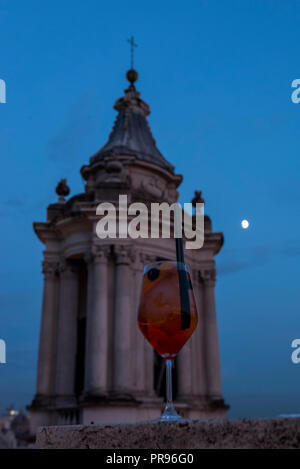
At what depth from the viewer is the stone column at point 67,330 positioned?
20531 millimetres

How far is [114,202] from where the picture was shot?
20266 mm

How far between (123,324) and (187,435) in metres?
17.6

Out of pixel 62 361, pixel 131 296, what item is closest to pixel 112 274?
pixel 131 296

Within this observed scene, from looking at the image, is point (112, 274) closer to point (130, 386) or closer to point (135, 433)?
point (130, 386)

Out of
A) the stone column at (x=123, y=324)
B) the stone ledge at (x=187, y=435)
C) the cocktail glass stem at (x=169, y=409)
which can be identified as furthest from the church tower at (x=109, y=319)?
the stone ledge at (x=187, y=435)

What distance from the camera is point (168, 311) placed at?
2.79 meters

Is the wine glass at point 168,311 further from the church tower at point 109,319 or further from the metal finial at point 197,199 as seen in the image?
the metal finial at point 197,199

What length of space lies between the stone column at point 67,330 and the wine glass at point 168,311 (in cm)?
1881

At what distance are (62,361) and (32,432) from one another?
3159mm

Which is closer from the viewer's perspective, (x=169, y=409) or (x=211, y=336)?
(x=169, y=409)

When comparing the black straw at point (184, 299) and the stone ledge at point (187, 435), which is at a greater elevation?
the black straw at point (184, 299)

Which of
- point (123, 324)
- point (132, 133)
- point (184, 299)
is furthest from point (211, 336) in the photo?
point (184, 299)

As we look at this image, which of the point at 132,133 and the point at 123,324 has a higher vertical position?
the point at 132,133

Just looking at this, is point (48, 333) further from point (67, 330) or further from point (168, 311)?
point (168, 311)
